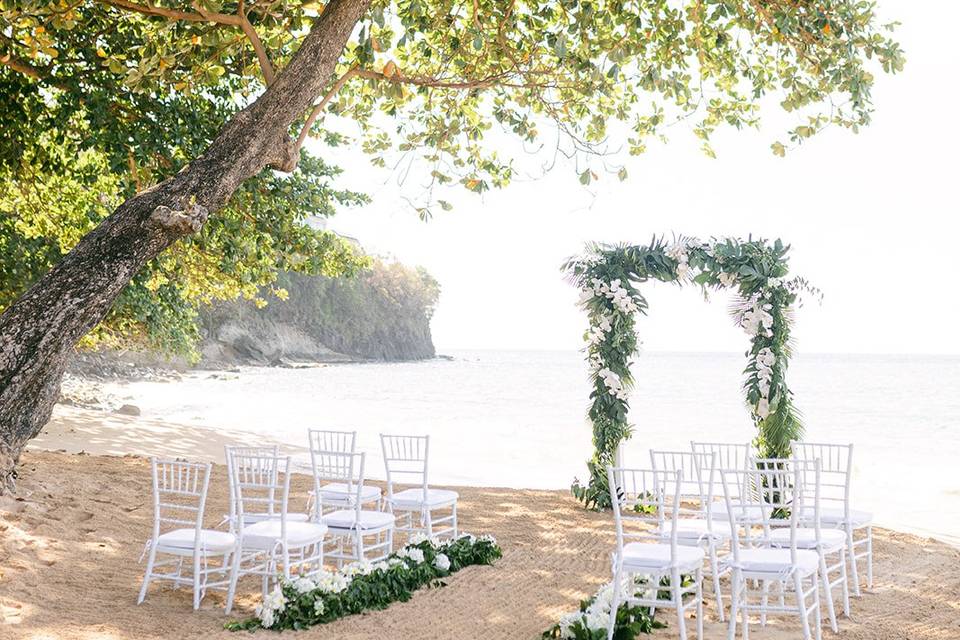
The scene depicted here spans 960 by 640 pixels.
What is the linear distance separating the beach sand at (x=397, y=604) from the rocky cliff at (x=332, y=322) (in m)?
41.2

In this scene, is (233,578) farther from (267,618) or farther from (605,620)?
(605,620)

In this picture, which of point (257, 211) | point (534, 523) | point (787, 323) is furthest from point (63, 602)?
point (787, 323)

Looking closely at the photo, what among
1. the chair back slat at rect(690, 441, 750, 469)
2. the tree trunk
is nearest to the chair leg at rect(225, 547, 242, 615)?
the tree trunk

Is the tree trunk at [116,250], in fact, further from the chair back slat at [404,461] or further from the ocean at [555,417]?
the ocean at [555,417]

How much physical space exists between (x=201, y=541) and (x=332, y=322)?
60.0 metres

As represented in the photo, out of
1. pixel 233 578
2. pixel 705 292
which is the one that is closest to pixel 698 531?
pixel 233 578

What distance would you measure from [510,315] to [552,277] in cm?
8939

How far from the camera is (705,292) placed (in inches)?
372

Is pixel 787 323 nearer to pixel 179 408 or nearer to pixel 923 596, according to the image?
pixel 923 596

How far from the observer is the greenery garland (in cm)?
484

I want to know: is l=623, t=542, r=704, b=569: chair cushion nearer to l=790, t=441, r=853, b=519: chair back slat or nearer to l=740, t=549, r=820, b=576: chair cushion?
l=740, t=549, r=820, b=576: chair cushion

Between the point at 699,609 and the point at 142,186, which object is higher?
the point at 142,186

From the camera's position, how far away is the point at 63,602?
16.9 ft

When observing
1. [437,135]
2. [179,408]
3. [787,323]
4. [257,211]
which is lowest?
[179,408]
